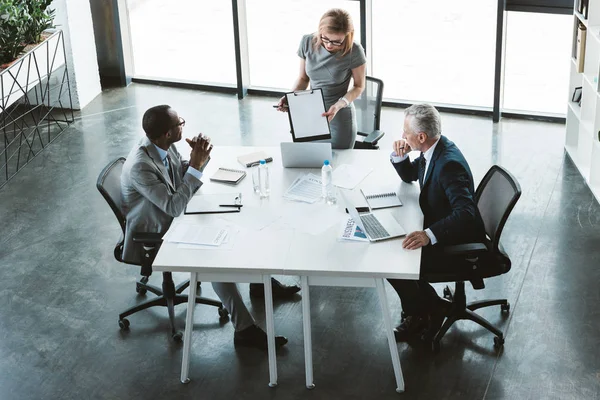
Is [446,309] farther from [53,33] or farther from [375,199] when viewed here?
[53,33]

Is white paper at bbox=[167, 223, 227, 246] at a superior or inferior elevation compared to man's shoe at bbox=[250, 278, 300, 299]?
superior

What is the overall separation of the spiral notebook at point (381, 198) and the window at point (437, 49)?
12.1 feet

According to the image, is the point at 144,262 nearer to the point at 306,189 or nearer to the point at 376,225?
the point at 306,189

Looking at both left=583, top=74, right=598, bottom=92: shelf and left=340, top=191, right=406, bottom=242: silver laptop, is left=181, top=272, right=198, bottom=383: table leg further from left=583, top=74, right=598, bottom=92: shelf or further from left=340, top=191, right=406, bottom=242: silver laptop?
left=583, top=74, right=598, bottom=92: shelf

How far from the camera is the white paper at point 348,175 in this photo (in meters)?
5.42

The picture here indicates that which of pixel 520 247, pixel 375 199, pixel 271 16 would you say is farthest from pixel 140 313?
pixel 271 16

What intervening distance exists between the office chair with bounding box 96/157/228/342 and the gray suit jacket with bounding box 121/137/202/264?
2.9 inches

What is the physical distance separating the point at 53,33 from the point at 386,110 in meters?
3.54

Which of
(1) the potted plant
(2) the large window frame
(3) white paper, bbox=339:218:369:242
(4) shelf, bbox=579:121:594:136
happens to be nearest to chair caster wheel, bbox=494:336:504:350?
(3) white paper, bbox=339:218:369:242

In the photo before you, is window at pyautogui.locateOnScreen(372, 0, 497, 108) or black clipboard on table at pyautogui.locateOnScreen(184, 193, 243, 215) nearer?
black clipboard on table at pyautogui.locateOnScreen(184, 193, 243, 215)

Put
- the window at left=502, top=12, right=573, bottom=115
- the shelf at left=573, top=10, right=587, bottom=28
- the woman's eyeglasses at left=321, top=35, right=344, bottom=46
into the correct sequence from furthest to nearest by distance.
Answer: the window at left=502, top=12, right=573, bottom=115 → the shelf at left=573, top=10, right=587, bottom=28 → the woman's eyeglasses at left=321, top=35, right=344, bottom=46

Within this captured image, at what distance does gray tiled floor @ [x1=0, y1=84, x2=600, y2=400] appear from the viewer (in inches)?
190

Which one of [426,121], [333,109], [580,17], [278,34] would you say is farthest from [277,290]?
[278,34]

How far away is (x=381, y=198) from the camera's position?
5.21 meters
